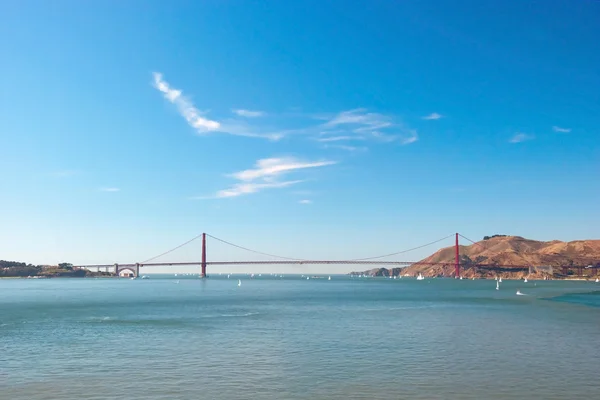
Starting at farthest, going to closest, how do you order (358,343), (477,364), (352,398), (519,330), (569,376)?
(519,330), (358,343), (477,364), (569,376), (352,398)

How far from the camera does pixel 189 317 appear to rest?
62.3m

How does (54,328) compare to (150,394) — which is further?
(54,328)

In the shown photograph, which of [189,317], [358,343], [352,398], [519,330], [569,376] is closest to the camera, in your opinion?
[352,398]

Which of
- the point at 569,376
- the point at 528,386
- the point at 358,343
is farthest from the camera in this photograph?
the point at 358,343

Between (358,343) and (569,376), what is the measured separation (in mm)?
15567

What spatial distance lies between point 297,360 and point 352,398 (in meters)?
9.74

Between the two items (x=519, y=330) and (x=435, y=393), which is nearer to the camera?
(x=435, y=393)

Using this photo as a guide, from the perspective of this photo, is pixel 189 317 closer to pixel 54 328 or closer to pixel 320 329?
pixel 54 328

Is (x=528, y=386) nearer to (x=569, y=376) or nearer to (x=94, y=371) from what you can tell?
(x=569, y=376)

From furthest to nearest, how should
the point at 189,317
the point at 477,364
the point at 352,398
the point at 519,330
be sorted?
the point at 189,317
the point at 519,330
the point at 477,364
the point at 352,398

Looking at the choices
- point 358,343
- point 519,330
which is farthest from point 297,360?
point 519,330

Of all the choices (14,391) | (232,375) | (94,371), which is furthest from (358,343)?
(14,391)

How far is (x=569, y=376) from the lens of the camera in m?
27.7

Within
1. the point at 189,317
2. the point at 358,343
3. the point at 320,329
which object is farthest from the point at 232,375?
the point at 189,317
